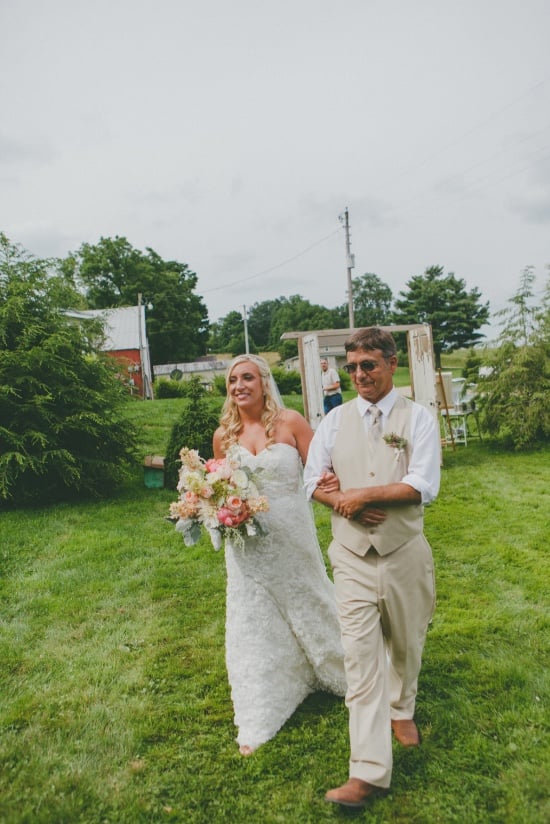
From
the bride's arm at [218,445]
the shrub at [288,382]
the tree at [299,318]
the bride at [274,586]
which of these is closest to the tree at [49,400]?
the bride's arm at [218,445]

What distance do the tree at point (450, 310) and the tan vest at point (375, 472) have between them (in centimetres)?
4534

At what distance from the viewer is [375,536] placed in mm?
3180

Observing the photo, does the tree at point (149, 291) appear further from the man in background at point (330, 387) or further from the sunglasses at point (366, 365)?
the sunglasses at point (366, 365)

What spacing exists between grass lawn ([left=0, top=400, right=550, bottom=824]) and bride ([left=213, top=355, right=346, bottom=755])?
21 centimetres

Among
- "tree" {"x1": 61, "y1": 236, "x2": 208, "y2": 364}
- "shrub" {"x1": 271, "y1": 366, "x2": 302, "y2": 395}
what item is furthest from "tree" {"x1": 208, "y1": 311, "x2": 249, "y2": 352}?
"shrub" {"x1": 271, "y1": 366, "x2": 302, "y2": 395}

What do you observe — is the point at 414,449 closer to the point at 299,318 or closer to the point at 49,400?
the point at 49,400

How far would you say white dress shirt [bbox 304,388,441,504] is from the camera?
124 inches

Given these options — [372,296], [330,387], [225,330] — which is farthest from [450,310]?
[225,330]

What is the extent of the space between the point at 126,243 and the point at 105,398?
47.5 metres

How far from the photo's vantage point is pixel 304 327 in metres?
90.6

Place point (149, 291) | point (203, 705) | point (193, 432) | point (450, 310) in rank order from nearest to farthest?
point (203, 705) → point (193, 432) → point (450, 310) → point (149, 291)

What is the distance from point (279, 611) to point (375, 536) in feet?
3.77

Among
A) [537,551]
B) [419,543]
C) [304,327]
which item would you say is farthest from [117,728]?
[304,327]

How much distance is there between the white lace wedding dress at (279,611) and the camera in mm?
3840
